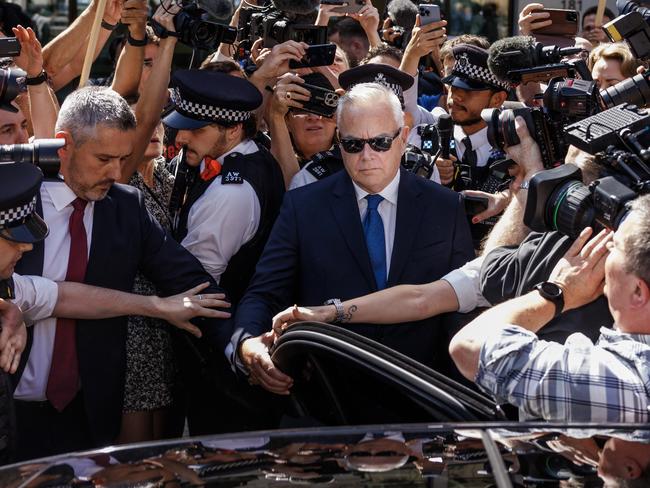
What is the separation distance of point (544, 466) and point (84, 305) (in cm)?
223

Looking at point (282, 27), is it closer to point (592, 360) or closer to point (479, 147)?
point (479, 147)

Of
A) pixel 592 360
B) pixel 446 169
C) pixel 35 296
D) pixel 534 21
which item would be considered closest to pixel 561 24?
pixel 534 21

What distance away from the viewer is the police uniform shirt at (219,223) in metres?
4.35

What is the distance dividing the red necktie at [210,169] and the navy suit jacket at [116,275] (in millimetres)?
427

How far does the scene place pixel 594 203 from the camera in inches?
106

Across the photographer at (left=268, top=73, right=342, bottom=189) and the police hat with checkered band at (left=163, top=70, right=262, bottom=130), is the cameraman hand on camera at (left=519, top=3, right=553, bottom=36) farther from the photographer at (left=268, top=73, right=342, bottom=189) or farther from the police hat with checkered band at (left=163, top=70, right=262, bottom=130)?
the police hat with checkered band at (left=163, top=70, right=262, bottom=130)

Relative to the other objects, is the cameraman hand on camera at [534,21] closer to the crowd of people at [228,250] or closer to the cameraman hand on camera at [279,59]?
the crowd of people at [228,250]

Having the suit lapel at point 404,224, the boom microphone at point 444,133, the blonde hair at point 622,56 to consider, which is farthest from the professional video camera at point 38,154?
→ the blonde hair at point 622,56

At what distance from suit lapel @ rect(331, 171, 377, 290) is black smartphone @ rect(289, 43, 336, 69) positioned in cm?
105

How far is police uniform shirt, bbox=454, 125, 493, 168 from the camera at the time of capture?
5.72m

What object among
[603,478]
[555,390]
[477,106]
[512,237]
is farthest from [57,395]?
[477,106]

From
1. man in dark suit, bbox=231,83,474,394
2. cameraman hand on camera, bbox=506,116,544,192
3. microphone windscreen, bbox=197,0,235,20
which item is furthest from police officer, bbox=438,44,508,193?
cameraman hand on camera, bbox=506,116,544,192

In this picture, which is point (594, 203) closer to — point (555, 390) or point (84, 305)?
point (555, 390)

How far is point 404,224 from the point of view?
3969 mm
